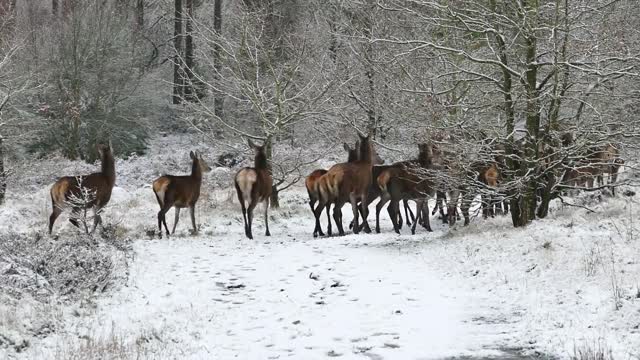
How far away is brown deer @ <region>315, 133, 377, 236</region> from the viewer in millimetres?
16172

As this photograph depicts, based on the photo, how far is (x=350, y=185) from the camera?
16203 millimetres

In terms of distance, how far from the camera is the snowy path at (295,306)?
22.5 feet

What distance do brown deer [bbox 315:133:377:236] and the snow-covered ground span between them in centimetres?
174

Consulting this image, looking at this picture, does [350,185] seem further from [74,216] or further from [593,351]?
[593,351]

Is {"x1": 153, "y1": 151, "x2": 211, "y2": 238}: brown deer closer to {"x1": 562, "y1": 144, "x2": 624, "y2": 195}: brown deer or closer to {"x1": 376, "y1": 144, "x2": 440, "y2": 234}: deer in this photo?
{"x1": 376, "y1": 144, "x2": 440, "y2": 234}: deer

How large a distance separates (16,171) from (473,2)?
51.1 feet

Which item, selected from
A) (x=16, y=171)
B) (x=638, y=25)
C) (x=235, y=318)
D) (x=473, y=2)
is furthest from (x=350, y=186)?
(x=16, y=171)

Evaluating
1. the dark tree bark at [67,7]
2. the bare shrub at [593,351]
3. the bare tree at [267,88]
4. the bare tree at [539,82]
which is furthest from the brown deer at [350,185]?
the dark tree bark at [67,7]

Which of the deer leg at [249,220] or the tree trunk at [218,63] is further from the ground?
the tree trunk at [218,63]

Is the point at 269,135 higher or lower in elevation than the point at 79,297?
higher

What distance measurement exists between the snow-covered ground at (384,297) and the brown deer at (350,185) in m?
1.74

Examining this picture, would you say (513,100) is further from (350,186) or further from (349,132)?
(349,132)

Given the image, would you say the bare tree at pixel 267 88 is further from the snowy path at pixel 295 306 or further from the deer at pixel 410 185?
the snowy path at pixel 295 306

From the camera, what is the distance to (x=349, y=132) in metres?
27.7
